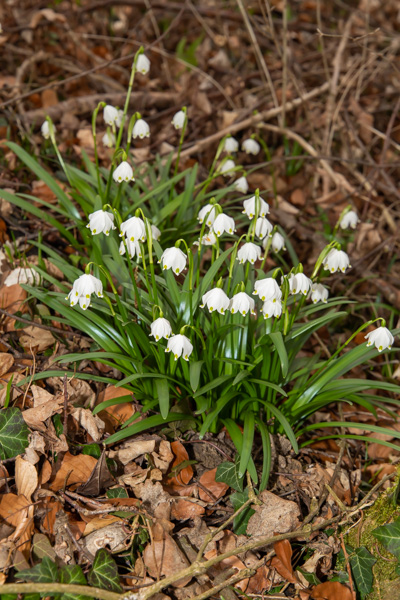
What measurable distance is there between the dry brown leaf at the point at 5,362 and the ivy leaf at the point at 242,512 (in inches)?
41.3

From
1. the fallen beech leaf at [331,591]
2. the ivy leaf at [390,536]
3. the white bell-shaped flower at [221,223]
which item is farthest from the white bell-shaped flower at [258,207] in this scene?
the fallen beech leaf at [331,591]

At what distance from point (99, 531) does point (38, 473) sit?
0.31 metres

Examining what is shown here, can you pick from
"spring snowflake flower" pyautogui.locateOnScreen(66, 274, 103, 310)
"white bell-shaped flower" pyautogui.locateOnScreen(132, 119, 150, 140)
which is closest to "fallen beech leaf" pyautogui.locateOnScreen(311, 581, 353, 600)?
"spring snowflake flower" pyautogui.locateOnScreen(66, 274, 103, 310)

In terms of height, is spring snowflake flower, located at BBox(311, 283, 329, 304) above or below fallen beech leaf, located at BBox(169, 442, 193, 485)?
above

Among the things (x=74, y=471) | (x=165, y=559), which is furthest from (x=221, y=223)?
(x=165, y=559)

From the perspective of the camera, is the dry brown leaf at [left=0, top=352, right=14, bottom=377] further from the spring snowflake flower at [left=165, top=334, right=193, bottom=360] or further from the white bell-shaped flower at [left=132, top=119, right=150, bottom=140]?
the white bell-shaped flower at [left=132, top=119, right=150, bottom=140]

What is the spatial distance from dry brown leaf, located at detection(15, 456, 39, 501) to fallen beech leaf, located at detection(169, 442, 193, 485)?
0.53m

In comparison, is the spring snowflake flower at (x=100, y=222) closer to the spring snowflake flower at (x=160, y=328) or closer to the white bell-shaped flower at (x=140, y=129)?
the spring snowflake flower at (x=160, y=328)

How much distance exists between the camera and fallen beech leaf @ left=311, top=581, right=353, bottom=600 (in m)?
1.97

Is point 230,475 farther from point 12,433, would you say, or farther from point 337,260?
point 337,260

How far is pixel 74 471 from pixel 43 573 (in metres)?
0.40

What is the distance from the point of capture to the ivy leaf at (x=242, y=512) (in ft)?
6.75

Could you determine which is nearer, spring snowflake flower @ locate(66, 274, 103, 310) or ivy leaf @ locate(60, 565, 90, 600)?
ivy leaf @ locate(60, 565, 90, 600)

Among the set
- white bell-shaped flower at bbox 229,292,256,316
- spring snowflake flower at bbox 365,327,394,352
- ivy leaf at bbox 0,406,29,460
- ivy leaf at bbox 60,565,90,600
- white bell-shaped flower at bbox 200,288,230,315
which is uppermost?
white bell-shaped flower at bbox 200,288,230,315
